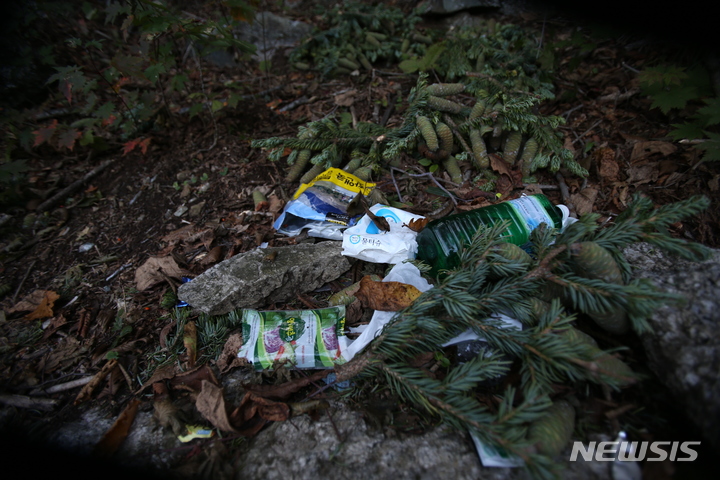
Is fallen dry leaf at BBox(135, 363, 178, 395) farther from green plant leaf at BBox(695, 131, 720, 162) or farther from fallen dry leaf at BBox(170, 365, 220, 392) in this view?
green plant leaf at BBox(695, 131, 720, 162)

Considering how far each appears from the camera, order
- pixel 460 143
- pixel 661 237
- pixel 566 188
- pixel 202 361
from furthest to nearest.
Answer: pixel 460 143
pixel 566 188
pixel 202 361
pixel 661 237

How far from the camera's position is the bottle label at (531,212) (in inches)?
74.5

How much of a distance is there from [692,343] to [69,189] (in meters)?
4.54

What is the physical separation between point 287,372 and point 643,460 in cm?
133

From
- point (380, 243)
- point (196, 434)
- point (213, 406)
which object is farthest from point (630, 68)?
point (196, 434)

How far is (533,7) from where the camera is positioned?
385 cm

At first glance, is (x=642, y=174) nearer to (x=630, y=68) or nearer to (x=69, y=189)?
(x=630, y=68)

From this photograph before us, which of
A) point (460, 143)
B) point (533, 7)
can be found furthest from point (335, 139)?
point (533, 7)

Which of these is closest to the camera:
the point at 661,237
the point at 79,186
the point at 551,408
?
the point at 551,408

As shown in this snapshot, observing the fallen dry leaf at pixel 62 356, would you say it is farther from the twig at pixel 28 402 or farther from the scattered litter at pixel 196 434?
the scattered litter at pixel 196 434

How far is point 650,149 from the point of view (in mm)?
2350

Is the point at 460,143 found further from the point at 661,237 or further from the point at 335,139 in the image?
the point at 661,237

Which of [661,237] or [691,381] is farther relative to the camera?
[661,237]

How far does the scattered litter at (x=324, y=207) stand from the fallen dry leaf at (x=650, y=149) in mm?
1885
